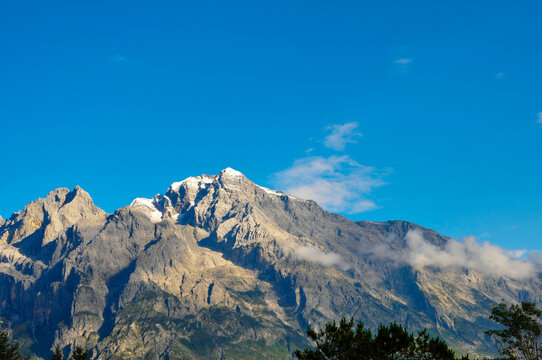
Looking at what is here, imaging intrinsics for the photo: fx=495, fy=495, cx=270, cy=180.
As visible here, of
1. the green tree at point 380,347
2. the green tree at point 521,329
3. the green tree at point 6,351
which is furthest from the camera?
the green tree at point 6,351

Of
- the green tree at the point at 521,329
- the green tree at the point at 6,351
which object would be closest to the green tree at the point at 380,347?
the green tree at the point at 521,329

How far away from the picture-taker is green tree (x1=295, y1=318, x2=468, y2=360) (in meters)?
101

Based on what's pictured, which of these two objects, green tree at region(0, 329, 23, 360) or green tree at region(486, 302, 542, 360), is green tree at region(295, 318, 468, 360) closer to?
green tree at region(486, 302, 542, 360)

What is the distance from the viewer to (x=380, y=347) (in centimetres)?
10238

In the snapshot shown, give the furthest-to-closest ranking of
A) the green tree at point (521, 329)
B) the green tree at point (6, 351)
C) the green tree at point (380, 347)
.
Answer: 1. the green tree at point (6, 351)
2. the green tree at point (521, 329)
3. the green tree at point (380, 347)

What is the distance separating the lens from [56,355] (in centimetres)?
11944

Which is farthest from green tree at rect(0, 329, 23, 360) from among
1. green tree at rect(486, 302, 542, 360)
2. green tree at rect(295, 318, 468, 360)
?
green tree at rect(486, 302, 542, 360)

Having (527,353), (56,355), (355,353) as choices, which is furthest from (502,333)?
(56,355)

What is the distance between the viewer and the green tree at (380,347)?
3974 inches

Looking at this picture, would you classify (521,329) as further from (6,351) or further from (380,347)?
(6,351)

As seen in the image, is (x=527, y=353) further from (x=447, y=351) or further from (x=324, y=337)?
(x=324, y=337)

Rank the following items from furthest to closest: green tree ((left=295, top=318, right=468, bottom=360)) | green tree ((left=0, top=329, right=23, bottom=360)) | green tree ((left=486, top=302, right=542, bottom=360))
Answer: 1. green tree ((left=0, top=329, right=23, bottom=360))
2. green tree ((left=486, top=302, right=542, bottom=360))
3. green tree ((left=295, top=318, right=468, bottom=360))

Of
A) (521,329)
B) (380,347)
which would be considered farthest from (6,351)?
(521,329)

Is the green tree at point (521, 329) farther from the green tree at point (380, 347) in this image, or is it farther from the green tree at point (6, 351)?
the green tree at point (6, 351)
